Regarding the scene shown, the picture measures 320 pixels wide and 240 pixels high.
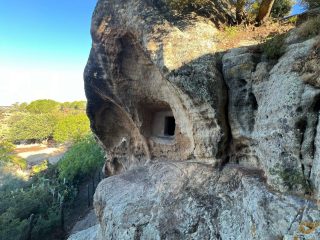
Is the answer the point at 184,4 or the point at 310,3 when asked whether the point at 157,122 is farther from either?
the point at 310,3

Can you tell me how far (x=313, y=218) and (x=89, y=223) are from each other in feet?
51.4

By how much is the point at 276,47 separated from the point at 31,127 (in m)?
47.8

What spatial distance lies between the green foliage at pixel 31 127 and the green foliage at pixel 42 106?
18.4 meters

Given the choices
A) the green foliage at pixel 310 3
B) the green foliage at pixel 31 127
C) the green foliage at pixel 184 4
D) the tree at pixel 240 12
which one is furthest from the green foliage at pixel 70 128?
the green foliage at pixel 310 3

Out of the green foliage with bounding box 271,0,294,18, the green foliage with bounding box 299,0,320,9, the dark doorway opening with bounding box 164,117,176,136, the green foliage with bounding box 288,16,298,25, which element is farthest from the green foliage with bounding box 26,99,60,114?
the green foliage with bounding box 288,16,298,25

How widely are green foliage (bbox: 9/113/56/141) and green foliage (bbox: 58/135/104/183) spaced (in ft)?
77.0

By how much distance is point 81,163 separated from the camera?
2402cm

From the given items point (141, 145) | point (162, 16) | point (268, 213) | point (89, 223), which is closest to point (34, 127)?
point (89, 223)

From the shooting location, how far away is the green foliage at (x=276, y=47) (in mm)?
5535

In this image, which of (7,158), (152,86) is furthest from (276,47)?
(7,158)

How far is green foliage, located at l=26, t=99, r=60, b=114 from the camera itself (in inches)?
2623

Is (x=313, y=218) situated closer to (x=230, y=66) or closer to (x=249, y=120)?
(x=249, y=120)

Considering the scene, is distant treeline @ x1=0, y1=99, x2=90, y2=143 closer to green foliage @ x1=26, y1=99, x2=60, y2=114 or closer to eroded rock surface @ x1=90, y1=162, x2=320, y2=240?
green foliage @ x1=26, y1=99, x2=60, y2=114

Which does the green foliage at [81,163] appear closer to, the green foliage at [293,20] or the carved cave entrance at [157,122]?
the carved cave entrance at [157,122]
